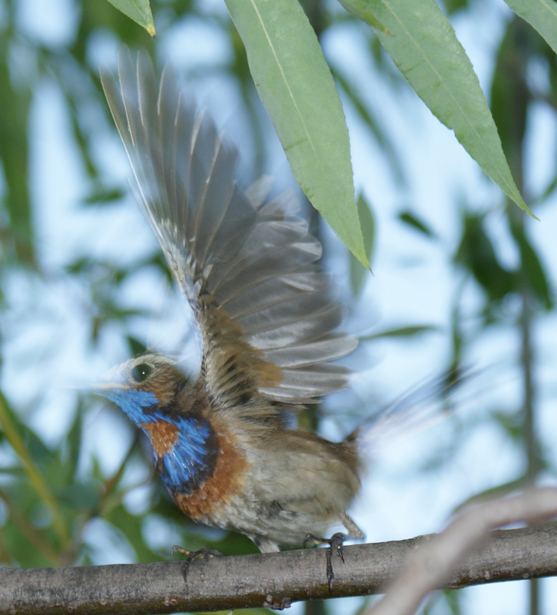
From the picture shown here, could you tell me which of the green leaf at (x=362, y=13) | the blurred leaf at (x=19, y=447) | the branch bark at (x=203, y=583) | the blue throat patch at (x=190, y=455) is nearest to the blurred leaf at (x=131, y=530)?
the blurred leaf at (x=19, y=447)

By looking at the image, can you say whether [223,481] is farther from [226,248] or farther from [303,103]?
[303,103]

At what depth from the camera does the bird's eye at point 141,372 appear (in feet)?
5.13

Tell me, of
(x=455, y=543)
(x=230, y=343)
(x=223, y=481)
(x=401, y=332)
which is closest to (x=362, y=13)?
(x=455, y=543)

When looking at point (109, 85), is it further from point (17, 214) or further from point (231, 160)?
point (17, 214)

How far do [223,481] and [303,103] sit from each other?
33.1 inches

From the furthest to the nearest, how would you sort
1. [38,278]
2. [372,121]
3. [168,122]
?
1. [372,121]
2. [38,278]
3. [168,122]

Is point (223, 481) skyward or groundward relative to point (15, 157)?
skyward

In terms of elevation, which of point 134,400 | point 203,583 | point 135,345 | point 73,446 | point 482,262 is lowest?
point 73,446

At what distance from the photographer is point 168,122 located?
4.09 ft

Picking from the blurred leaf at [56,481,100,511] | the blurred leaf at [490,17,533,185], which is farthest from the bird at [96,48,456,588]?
the blurred leaf at [490,17,533,185]

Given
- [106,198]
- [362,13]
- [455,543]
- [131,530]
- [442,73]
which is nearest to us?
[455,543]

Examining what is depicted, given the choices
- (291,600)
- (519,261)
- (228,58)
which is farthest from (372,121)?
(291,600)

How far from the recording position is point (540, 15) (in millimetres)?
854

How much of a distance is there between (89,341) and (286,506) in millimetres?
901
